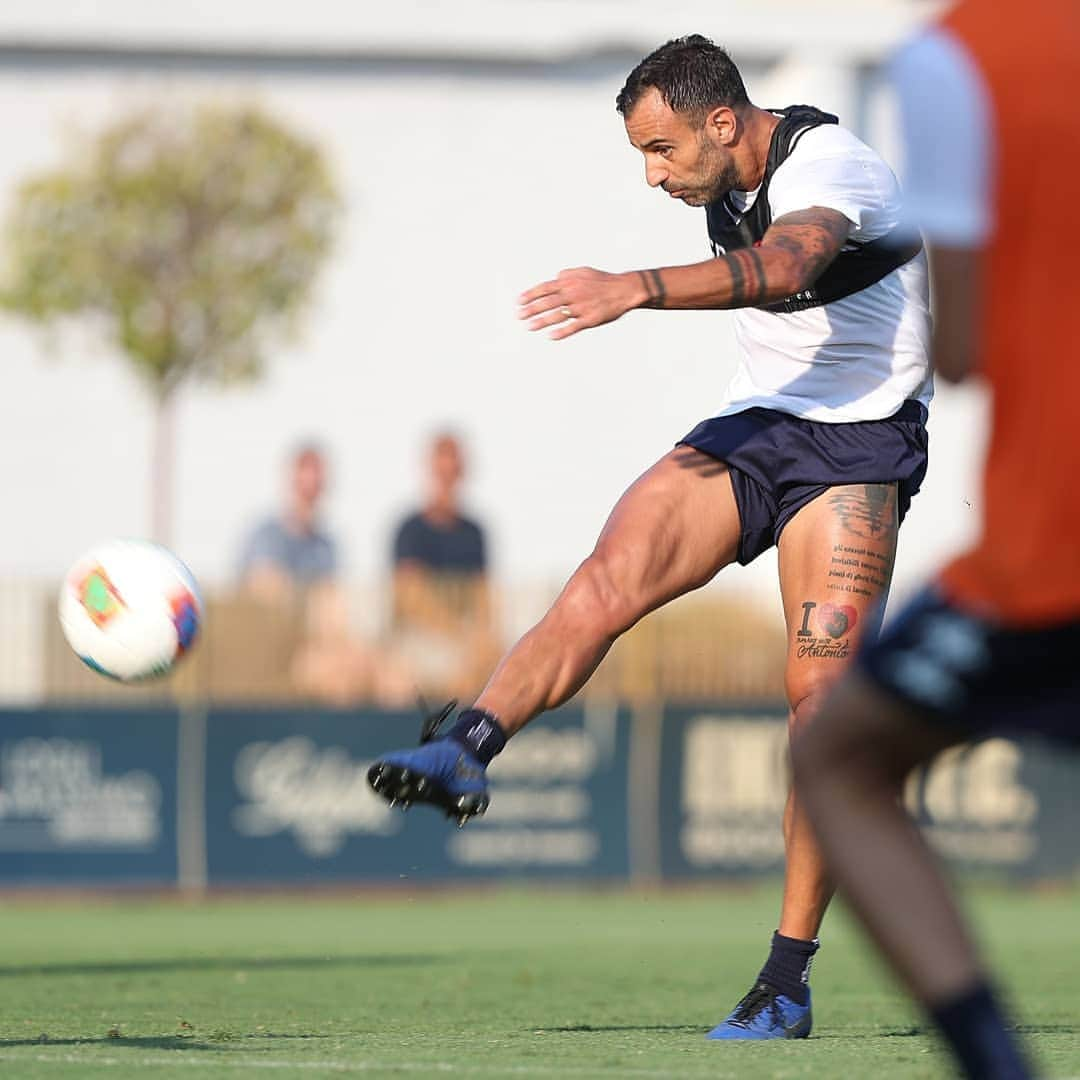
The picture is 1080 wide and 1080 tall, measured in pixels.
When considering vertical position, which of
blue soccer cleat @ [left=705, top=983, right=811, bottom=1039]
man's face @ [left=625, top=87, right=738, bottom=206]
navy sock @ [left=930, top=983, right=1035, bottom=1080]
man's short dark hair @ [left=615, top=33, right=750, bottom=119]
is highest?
man's short dark hair @ [left=615, top=33, right=750, bottom=119]

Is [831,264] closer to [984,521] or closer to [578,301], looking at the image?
[578,301]

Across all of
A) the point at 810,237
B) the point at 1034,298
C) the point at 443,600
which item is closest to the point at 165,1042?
the point at 810,237

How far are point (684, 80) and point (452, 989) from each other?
3.45m

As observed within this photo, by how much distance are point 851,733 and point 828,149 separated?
3.35m

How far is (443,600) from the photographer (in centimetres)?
1719

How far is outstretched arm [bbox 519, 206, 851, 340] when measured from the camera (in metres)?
5.48

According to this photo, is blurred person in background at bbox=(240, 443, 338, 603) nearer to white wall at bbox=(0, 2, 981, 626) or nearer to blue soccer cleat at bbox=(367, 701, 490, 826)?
blue soccer cleat at bbox=(367, 701, 490, 826)

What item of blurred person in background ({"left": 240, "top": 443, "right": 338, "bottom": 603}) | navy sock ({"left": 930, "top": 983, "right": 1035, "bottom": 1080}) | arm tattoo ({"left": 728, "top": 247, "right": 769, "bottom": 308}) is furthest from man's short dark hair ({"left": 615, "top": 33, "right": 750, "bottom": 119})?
blurred person in background ({"left": 240, "top": 443, "right": 338, "bottom": 603})

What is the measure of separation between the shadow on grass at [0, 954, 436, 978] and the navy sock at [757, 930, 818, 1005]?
332 centimetres

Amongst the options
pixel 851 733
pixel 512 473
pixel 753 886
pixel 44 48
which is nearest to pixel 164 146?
pixel 44 48

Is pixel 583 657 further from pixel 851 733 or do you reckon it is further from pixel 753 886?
pixel 753 886

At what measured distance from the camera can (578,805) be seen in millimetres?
16250

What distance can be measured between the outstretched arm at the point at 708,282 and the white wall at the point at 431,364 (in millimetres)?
28014

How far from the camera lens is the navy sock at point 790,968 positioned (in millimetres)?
6828
